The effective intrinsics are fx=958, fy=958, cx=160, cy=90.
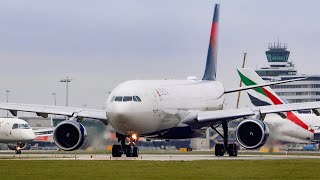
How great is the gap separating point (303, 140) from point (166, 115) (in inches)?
1448

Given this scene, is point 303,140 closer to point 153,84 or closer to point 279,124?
point 279,124

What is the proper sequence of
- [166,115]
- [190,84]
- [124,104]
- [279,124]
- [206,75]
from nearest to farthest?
[124,104] < [166,115] < [190,84] < [206,75] < [279,124]

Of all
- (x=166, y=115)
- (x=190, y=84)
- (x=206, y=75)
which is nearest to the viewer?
(x=166, y=115)

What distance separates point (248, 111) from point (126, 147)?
32.3ft

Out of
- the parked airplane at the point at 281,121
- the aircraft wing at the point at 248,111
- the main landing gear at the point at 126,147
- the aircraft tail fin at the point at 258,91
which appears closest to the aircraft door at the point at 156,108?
the main landing gear at the point at 126,147

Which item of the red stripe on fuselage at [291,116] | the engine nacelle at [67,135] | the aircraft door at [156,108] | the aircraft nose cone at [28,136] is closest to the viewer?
the engine nacelle at [67,135]

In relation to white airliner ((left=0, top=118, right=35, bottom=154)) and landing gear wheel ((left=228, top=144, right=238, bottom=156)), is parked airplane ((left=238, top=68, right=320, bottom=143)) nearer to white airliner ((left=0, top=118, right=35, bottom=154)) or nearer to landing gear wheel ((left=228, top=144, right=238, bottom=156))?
landing gear wheel ((left=228, top=144, right=238, bottom=156))

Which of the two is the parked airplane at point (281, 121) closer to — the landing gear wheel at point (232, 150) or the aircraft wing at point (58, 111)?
the landing gear wheel at point (232, 150)

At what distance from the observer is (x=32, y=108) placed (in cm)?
7362

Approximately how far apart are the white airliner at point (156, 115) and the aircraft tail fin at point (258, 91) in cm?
2143
